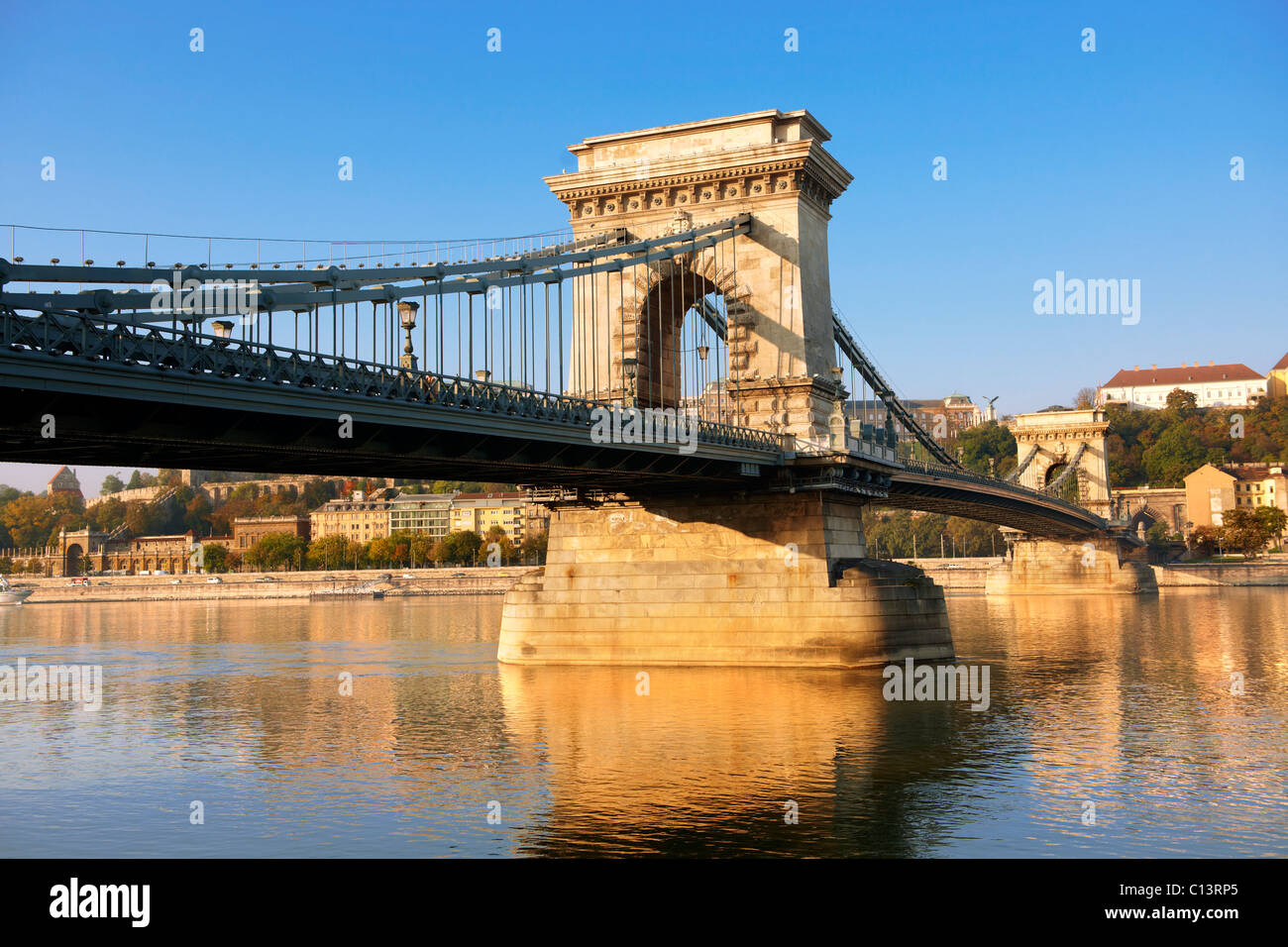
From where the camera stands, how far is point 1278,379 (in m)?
185

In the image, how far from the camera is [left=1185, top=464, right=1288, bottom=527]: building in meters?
136

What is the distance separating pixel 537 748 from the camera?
25.2 meters

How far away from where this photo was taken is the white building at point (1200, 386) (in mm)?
188750

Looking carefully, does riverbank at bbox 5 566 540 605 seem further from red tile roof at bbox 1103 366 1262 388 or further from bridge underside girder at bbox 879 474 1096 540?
red tile roof at bbox 1103 366 1262 388

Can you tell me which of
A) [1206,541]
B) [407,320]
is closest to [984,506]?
[407,320]

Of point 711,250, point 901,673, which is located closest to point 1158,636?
point 901,673

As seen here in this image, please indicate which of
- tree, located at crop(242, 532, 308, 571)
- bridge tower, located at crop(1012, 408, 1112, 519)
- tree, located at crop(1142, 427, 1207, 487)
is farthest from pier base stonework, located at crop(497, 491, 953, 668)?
tree, located at crop(242, 532, 308, 571)

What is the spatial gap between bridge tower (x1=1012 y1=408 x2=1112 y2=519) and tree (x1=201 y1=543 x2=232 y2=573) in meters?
107

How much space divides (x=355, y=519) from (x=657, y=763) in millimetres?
173557

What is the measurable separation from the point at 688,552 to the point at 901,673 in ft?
24.9

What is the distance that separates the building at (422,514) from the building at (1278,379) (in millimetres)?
124080

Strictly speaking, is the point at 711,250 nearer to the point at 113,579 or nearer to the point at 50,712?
the point at 50,712

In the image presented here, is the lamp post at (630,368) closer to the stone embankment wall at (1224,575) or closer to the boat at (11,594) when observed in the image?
the stone embankment wall at (1224,575)

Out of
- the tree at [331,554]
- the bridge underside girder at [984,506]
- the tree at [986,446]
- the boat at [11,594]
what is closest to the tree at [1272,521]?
the bridge underside girder at [984,506]
